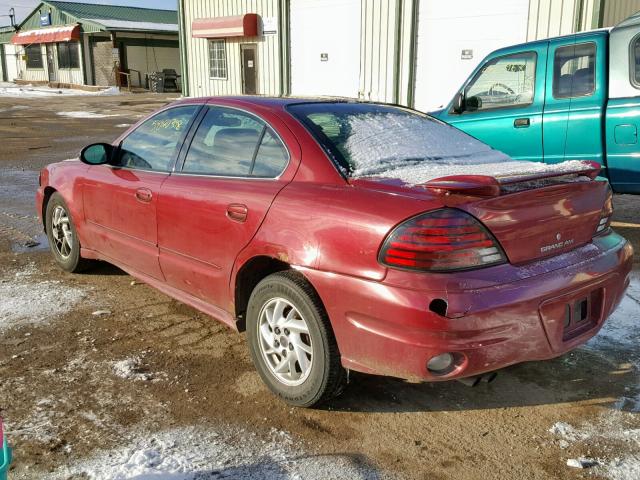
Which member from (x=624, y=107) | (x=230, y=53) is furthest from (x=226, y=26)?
(x=624, y=107)

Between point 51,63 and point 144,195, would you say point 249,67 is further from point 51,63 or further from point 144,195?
point 51,63

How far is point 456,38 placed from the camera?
14.4 metres

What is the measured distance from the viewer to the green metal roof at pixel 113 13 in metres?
39.2

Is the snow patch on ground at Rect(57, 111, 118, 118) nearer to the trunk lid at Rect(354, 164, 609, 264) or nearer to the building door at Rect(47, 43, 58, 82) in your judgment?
the building door at Rect(47, 43, 58, 82)

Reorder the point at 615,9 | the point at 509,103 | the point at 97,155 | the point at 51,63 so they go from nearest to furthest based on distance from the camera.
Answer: the point at 97,155 < the point at 509,103 < the point at 615,9 < the point at 51,63

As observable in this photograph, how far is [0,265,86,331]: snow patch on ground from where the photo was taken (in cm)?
434

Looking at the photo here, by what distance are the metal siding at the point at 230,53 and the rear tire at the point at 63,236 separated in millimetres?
14344

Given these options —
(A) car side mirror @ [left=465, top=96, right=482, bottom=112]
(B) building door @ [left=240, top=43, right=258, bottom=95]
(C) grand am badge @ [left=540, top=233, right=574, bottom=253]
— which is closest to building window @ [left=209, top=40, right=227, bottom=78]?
(B) building door @ [left=240, top=43, right=258, bottom=95]

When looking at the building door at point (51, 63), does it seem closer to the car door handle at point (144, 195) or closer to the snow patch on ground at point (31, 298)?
the snow patch on ground at point (31, 298)

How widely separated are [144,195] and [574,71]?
4.57 metres

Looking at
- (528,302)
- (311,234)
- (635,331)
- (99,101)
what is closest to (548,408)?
(528,302)

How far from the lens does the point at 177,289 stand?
394 cm

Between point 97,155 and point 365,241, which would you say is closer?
point 365,241

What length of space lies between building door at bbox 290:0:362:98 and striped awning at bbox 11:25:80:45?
23625 millimetres
